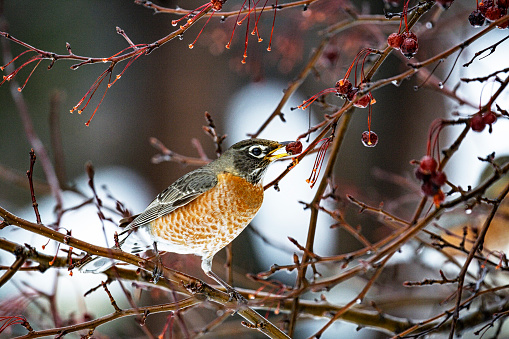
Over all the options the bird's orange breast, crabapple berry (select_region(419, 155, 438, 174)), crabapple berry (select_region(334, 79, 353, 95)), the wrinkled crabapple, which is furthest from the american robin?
crabapple berry (select_region(419, 155, 438, 174))

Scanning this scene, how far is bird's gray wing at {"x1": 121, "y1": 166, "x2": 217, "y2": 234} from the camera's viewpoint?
6.91 feet

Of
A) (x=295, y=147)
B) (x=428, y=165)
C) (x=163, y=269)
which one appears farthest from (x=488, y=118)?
(x=163, y=269)

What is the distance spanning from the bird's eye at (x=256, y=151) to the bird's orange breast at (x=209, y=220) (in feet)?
0.46

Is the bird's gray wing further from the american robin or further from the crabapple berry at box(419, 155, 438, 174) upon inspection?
the crabapple berry at box(419, 155, 438, 174)

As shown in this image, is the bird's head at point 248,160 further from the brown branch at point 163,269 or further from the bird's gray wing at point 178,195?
the brown branch at point 163,269

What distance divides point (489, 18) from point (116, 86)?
14.5 feet

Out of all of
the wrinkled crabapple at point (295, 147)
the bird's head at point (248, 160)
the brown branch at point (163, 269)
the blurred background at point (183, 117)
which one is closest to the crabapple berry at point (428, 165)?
the wrinkled crabapple at point (295, 147)

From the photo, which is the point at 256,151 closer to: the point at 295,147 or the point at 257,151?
the point at 257,151

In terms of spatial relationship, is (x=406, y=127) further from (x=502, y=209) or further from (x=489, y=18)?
(x=489, y=18)

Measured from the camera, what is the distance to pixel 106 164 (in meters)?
5.02

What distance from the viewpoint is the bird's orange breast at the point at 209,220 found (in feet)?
6.63

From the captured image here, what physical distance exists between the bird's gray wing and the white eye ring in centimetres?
20

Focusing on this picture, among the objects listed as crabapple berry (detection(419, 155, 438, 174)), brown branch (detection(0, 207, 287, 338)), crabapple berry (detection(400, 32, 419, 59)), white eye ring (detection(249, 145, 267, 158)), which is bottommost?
brown branch (detection(0, 207, 287, 338))

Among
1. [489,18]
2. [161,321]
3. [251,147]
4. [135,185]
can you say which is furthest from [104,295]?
[489,18]
